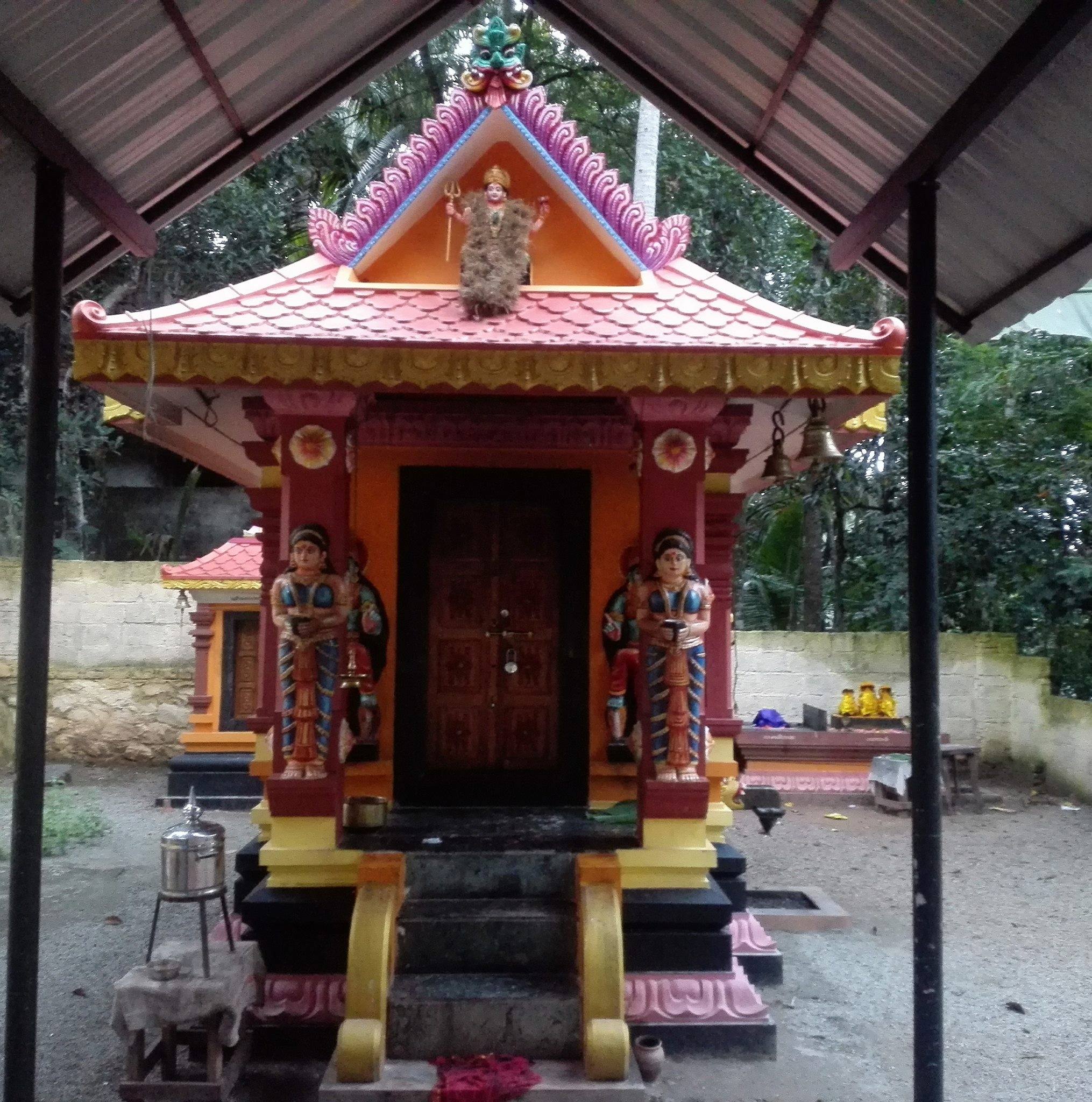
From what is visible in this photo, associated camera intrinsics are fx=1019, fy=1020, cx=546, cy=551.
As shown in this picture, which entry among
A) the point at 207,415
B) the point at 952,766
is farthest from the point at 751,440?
the point at 952,766

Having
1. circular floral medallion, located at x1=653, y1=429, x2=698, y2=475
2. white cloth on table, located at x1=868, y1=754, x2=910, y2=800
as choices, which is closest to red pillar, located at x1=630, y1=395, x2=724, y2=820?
circular floral medallion, located at x1=653, y1=429, x2=698, y2=475

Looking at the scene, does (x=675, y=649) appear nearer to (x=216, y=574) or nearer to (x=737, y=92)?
(x=737, y=92)

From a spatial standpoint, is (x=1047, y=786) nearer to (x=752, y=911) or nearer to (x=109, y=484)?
(x=752, y=911)

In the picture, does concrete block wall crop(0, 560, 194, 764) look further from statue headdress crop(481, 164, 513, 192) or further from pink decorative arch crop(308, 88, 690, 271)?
statue headdress crop(481, 164, 513, 192)

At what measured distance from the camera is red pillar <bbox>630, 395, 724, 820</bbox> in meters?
5.53

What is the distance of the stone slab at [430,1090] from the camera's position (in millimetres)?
4422

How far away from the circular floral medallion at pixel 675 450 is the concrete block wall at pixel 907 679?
9788mm

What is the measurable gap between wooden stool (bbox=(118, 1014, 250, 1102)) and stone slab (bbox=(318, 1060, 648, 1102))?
474 millimetres

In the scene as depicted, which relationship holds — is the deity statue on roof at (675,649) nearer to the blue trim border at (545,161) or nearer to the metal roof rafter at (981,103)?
the metal roof rafter at (981,103)

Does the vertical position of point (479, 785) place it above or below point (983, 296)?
below

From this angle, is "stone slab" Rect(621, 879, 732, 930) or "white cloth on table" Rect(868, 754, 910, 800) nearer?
"stone slab" Rect(621, 879, 732, 930)

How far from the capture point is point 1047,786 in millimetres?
13562

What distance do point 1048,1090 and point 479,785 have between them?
3499 mm

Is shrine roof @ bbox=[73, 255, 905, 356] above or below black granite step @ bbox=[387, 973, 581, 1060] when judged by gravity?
above
